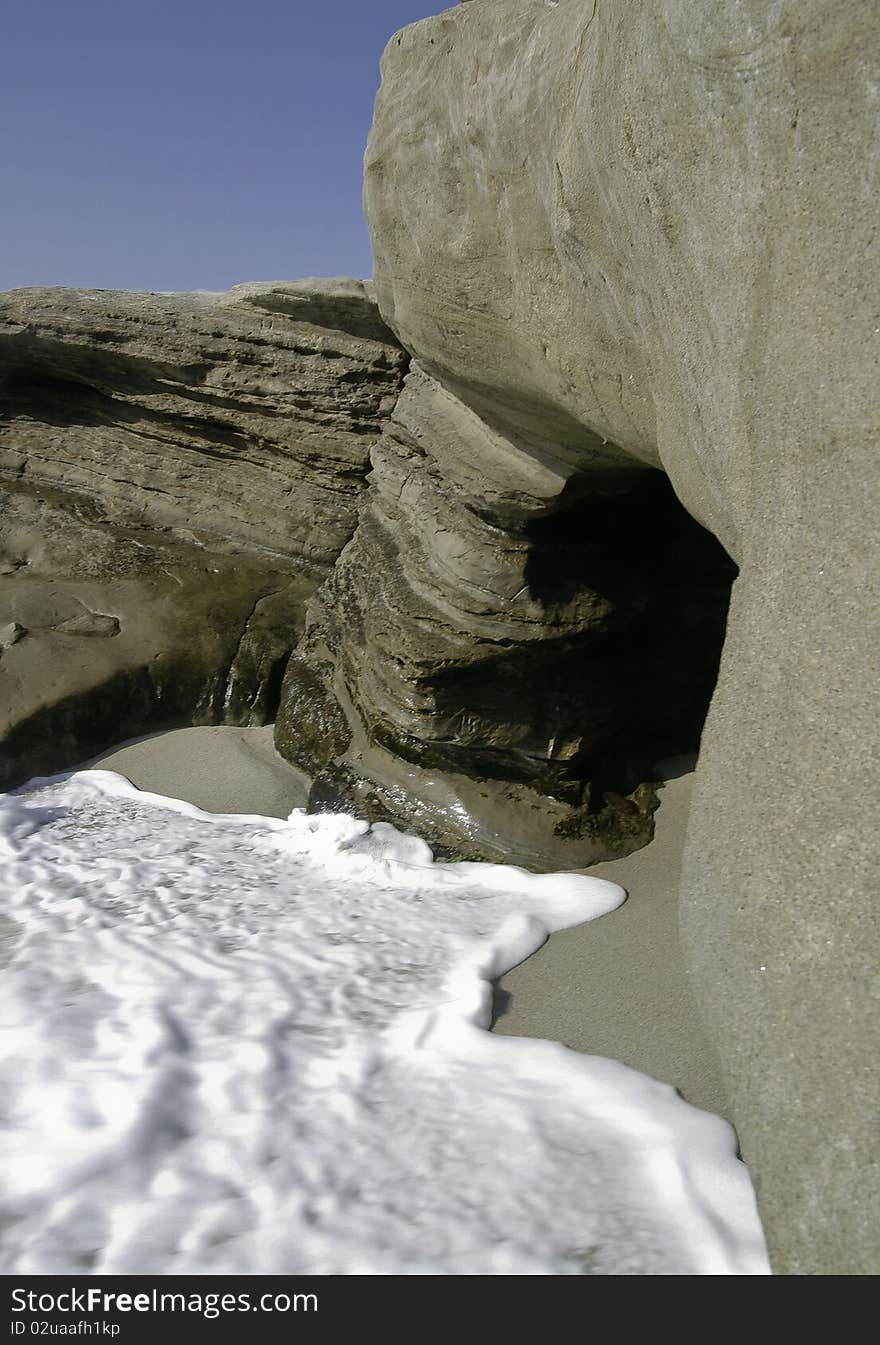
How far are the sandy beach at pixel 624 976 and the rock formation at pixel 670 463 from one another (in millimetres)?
210

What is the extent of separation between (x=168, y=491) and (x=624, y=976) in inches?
145

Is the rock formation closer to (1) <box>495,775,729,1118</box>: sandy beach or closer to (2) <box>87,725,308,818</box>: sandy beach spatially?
(2) <box>87,725,308,818</box>: sandy beach

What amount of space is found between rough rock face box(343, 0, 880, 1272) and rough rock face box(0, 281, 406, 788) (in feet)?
8.01

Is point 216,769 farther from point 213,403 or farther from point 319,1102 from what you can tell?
point 319,1102

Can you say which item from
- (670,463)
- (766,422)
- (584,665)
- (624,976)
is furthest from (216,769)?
(766,422)

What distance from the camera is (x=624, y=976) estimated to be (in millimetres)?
2773

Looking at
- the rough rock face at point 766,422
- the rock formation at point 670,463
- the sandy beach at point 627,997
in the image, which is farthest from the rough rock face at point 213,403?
the sandy beach at point 627,997

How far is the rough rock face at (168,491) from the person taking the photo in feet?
15.3

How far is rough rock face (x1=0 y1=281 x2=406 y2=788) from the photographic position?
467 centimetres

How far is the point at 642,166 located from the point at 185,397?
11.8 feet

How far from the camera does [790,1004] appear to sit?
5.27 ft

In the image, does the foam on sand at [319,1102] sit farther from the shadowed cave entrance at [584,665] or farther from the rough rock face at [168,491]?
the rough rock face at [168,491]

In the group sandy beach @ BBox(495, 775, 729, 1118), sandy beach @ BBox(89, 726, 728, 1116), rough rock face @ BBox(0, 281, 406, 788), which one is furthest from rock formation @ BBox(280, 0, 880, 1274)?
rough rock face @ BBox(0, 281, 406, 788)

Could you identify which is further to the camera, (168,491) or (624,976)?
(168,491)
